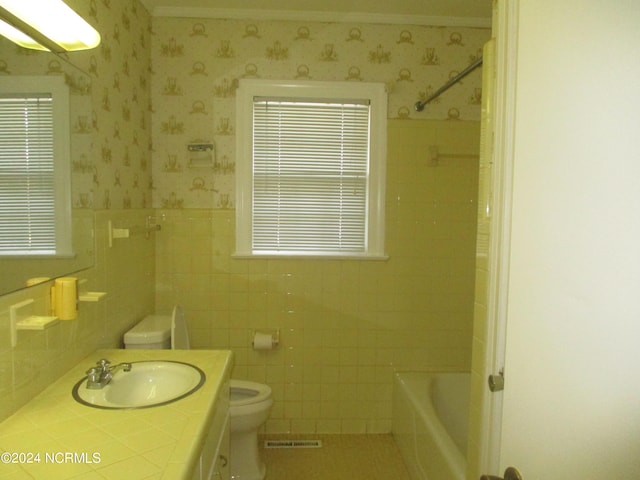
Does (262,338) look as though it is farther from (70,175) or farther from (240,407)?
(70,175)

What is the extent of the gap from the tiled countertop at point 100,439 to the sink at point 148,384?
9 centimetres

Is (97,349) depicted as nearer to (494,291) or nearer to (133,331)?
(133,331)

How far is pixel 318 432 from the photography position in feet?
9.12

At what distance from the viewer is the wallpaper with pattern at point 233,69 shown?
2.61m

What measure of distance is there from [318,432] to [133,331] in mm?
1431

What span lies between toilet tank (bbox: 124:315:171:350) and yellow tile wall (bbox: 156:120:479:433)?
18.6 inches

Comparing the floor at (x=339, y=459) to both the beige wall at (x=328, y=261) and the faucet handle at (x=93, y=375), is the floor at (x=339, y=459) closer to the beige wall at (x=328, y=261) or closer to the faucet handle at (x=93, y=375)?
the beige wall at (x=328, y=261)

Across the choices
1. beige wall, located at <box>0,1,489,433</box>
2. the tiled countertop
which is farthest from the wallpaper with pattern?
the tiled countertop

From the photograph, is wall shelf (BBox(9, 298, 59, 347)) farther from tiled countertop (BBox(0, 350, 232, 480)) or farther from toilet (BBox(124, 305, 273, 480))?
toilet (BBox(124, 305, 273, 480))

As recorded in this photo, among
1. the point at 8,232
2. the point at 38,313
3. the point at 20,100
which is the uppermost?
the point at 20,100

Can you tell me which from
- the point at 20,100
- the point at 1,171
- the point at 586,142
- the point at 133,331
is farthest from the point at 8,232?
the point at 586,142

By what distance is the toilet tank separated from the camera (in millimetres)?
2037

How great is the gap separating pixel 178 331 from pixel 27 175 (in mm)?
1213

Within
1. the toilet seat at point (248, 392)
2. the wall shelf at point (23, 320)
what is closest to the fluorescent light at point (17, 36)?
the wall shelf at point (23, 320)
